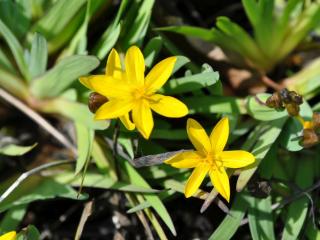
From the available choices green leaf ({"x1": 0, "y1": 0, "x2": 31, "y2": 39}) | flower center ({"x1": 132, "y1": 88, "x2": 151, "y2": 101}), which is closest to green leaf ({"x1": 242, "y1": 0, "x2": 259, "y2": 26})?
flower center ({"x1": 132, "y1": 88, "x2": 151, "y2": 101})

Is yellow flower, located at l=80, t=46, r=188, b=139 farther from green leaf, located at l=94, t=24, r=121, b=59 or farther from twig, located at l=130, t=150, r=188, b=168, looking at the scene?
green leaf, located at l=94, t=24, r=121, b=59

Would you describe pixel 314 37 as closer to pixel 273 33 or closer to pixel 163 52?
pixel 273 33

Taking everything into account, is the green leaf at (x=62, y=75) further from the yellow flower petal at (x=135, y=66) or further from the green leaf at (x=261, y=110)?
the green leaf at (x=261, y=110)

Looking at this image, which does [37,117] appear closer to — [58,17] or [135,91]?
[58,17]

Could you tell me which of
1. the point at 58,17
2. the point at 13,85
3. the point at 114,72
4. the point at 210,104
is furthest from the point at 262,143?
the point at 13,85

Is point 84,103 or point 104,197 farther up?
point 84,103

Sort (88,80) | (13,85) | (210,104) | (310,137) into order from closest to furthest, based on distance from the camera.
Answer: (88,80) → (310,137) → (210,104) → (13,85)

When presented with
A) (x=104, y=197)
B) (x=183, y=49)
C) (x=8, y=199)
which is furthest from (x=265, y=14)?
(x=8, y=199)
